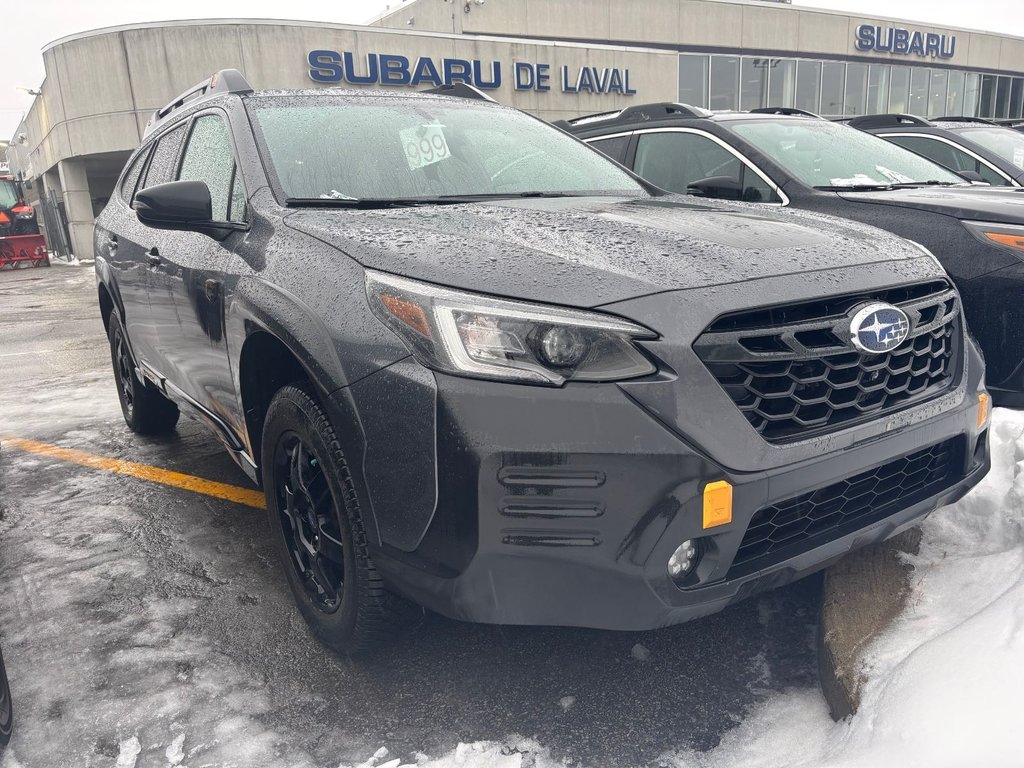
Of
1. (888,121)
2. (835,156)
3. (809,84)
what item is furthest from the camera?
(809,84)

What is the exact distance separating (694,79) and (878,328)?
91.8ft

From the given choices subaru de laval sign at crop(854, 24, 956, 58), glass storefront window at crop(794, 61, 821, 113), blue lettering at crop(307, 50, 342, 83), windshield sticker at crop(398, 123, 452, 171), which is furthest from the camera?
subaru de laval sign at crop(854, 24, 956, 58)

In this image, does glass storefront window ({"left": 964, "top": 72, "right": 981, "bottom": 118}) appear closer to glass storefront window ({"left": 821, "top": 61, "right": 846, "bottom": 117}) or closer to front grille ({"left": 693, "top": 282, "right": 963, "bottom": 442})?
glass storefront window ({"left": 821, "top": 61, "right": 846, "bottom": 117})

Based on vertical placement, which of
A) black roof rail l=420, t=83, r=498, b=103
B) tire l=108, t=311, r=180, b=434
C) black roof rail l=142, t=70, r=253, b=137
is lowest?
tire l=108, t=311, r=180, b=434

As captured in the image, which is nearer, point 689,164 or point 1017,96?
point 689,164

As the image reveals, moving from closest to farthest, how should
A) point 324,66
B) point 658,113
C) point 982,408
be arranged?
point 982,408, point 658,113, point 324,66

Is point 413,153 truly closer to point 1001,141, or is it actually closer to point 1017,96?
point 1001,141

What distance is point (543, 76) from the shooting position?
23719 millimetres

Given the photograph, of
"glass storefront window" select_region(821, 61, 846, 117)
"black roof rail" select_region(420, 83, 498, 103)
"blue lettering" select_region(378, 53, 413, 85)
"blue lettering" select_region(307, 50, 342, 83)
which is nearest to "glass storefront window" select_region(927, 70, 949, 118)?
"glass storefront window" select_region(821, 61, 846, 117)

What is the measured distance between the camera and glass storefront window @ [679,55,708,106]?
89.5 feet

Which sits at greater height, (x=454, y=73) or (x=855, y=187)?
(x=454, y=73)

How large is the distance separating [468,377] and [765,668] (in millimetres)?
1313

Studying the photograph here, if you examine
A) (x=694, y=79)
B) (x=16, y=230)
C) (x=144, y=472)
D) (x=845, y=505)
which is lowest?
(x=16, y=230)

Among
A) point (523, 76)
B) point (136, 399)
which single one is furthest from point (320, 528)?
point (523, 76)
